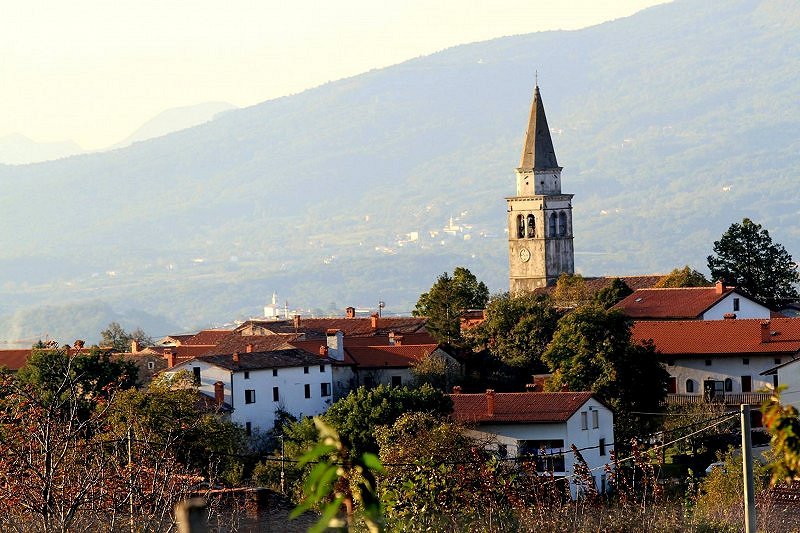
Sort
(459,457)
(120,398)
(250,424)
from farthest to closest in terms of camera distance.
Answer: (250,424)
(120,398)
(459,457)

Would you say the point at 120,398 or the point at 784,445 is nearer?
the point at 784,445

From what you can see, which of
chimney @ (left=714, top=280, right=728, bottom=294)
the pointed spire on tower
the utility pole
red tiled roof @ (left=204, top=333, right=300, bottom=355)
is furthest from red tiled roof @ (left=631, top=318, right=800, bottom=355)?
the pointed spire on tower

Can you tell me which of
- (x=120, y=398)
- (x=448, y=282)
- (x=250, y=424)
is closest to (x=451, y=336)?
(x=448, y=282)

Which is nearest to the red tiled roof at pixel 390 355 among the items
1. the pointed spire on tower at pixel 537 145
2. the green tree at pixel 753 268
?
the green tree at pixel 753 268

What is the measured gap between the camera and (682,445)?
4766 cm

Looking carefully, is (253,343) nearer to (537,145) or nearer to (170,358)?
(170,358)

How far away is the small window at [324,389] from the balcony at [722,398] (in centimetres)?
1133

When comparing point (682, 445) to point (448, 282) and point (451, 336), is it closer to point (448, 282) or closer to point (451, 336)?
point (451, 336)

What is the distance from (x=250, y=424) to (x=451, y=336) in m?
15.8

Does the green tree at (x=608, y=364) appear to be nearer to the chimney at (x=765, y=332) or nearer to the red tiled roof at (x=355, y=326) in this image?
the chimney at (x=765, y=332)

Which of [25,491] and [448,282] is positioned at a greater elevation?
[448,282]

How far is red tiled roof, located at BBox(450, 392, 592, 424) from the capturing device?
46.0 meters

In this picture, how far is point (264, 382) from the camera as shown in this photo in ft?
185

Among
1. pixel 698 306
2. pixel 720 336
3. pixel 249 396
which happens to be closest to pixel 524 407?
pixel 249 396
